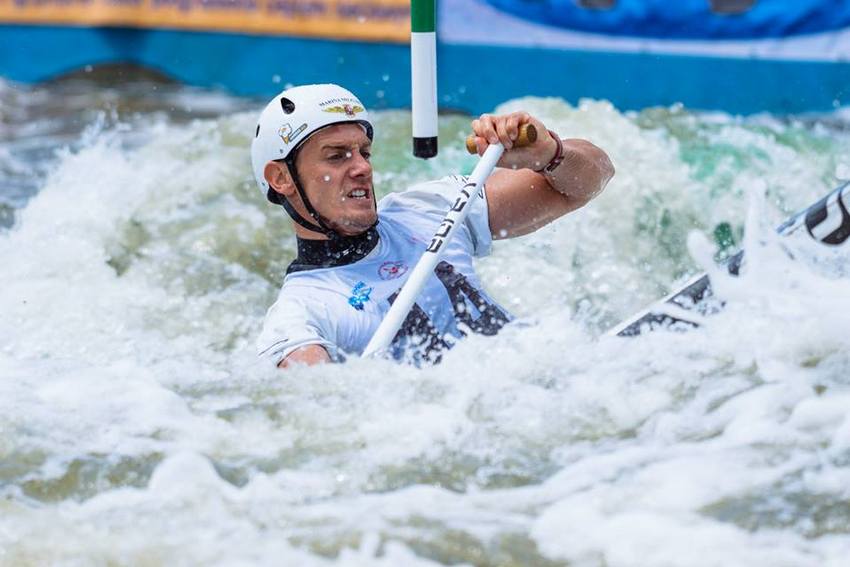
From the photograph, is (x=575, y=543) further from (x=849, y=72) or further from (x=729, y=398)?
(x=849, y=72)

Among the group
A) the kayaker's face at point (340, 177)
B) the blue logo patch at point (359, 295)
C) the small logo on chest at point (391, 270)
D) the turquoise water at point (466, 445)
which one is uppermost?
the kayaker's face at point (340, 177)

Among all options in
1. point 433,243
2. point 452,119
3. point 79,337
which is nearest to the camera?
point 433,243

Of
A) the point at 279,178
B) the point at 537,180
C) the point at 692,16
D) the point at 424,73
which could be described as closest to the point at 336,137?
the point at 279,178

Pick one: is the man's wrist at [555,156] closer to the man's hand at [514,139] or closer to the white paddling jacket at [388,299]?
the man's hand at [514,139]

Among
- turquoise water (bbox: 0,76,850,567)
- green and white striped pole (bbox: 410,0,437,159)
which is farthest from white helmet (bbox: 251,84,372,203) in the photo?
turquoise water (bbox: 0,76,850,567)

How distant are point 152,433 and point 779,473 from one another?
154cm

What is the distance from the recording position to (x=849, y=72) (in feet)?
25.2

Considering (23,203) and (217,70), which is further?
(217,70)

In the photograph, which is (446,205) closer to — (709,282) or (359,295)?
(359,295)

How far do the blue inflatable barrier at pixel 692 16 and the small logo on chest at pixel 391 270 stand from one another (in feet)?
14.1

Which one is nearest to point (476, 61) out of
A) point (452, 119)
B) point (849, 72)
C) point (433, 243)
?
point (452, 119)

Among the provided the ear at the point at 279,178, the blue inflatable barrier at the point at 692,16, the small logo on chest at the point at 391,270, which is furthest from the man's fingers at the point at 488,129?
the blue inflatable barrier at the point at 692,16

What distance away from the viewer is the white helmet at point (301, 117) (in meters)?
4.19

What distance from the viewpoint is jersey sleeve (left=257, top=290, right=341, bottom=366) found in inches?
151
